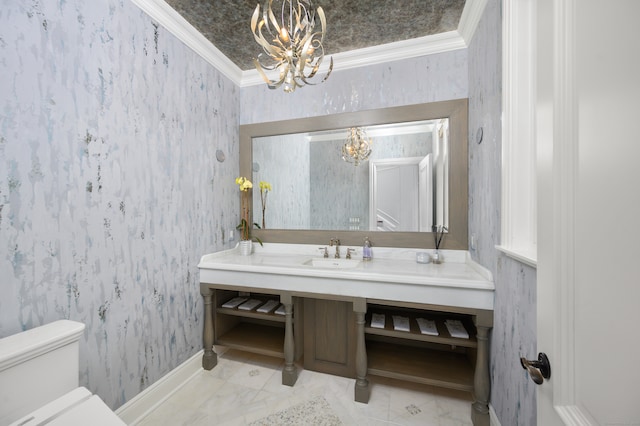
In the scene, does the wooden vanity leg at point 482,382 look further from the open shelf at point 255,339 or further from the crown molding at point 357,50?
the crown molding at point 357,50

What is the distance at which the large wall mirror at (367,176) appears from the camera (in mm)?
1987

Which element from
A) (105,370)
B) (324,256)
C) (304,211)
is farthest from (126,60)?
(324,256)

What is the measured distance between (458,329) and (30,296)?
2.31m

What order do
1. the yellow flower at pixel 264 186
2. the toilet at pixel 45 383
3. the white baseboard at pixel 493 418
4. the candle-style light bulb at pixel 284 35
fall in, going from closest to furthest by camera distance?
the toilet at pixel 45 383 < the candle-style light bulb at pixel 284 35 < the white baseboard at pixel 493 418 < the yellow flower at pixel 264 186

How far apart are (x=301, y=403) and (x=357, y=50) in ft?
9.06

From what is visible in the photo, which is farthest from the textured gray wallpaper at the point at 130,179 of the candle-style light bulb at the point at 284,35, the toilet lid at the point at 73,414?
the candle-style light bulb at the point at 284,35

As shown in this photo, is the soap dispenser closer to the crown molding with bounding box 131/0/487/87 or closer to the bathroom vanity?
the bathroom vanity

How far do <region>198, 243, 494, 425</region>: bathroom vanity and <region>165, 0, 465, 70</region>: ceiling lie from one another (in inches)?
68.4

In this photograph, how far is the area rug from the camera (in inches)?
58.9

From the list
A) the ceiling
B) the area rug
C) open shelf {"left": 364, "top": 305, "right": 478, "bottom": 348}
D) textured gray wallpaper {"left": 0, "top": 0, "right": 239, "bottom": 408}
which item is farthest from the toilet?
the ceiling

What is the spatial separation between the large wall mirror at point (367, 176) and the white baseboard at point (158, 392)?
1.20 meters

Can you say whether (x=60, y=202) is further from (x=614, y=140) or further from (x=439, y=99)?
(x=439, y=99)

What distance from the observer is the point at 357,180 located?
227cm

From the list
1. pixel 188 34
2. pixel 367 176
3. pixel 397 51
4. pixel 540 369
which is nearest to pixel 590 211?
pixel 540 369
